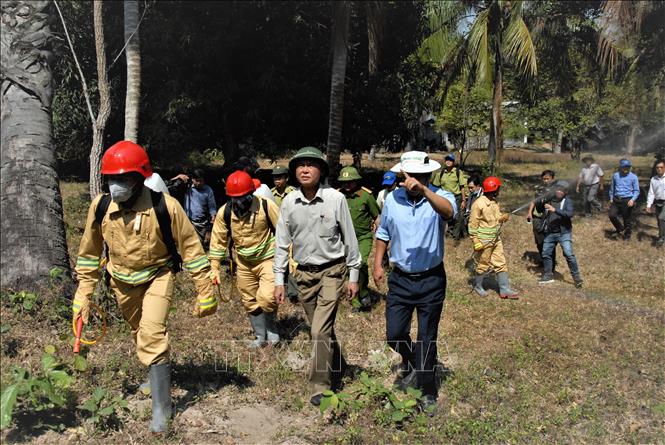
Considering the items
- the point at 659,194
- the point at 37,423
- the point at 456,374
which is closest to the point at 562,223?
the point at 659,194

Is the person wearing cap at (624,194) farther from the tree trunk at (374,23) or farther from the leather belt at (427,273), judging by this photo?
the leather belt at (427,273)

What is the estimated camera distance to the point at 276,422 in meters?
4.14

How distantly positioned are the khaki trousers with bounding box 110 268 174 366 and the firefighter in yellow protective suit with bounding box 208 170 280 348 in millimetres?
1218

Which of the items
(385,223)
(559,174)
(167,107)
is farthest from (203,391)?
(559,174)

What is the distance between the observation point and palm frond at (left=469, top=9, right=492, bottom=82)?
13.3 m

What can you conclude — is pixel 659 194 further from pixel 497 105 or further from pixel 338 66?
pixel 338 66

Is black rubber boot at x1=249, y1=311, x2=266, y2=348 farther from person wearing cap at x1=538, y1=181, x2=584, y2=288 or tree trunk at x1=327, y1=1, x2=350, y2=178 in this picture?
tree trunk at x1=327, y1=1, x2=350, y2=178

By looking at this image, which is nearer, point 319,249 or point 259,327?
point 319,249

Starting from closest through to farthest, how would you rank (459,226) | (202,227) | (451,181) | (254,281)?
1. (254,281)
2. (202,227)
3. (451,181)
4. (459,226)

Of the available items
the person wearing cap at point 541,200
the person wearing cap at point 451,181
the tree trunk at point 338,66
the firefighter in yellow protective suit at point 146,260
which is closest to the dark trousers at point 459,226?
the person wearing cap at point 451,181

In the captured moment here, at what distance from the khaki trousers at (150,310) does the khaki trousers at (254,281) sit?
4.94 feet

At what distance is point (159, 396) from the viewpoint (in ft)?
12.5

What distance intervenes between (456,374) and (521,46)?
10.4 m

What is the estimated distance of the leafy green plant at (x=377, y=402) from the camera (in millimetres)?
3910
